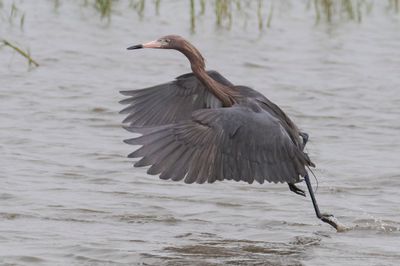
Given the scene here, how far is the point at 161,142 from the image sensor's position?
675 cm

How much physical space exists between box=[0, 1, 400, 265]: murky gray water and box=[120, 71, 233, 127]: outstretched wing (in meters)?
0.63

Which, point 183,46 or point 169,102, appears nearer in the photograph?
point 183,46

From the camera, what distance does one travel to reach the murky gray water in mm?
6887

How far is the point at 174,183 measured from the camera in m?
8.61

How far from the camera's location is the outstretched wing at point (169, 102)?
782 cm

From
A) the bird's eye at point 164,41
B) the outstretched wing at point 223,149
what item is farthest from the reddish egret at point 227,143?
the bird's eye at point 164,41

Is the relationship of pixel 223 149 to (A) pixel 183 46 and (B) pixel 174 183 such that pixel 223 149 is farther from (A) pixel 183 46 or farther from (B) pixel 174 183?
(B) pixel 174 183

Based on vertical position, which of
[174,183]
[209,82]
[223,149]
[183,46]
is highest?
[183,46]

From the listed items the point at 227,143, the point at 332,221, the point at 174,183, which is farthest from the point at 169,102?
the point at 332,221

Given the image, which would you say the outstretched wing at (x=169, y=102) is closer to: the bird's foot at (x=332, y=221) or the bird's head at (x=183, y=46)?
the bird's head at (x=183, y=46)

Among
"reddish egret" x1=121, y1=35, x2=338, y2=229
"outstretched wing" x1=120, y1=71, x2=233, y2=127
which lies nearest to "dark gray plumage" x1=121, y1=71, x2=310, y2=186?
"reddish egret" x1=121, y1=35, x2=338, y2=229

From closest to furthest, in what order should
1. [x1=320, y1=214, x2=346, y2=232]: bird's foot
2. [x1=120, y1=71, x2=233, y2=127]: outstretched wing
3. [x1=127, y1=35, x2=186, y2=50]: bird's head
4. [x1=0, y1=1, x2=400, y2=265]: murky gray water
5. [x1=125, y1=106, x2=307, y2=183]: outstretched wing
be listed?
[x1=125, y1=106, x2=307, y2=183]: outstretched wing
[x1=0, y1=1, x2=400, y2=265]: murky gray water
[x1=320, y1=214, x2=346, y2=232]: bird's foot
[x1=127, y1=35, x2=186, y2=50]: bird's head
[x1=120, y1=71, x2=233, y2=127]: outstretched wing

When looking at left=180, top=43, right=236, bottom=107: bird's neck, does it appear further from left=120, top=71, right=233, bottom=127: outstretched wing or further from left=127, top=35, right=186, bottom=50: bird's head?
left=120, top=71, right=233, bottom=127: outstretched wing

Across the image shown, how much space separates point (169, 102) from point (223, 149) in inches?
44.2
